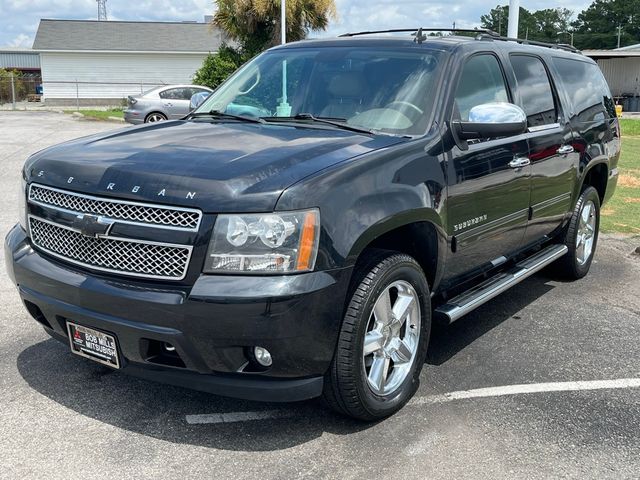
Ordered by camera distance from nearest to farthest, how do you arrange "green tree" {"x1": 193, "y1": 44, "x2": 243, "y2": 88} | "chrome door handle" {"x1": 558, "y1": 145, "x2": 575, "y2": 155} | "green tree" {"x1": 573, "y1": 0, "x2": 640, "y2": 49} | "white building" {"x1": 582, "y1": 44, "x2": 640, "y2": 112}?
"chrome door handle" {"x1": 558, "y1": 145, "x2": 575, "y2": 155} < "green tree" {"x1": 193, "y1": 44, "x2": 243, "y2": 88} < "white building" {"x1": 582, "y1": 44, "x2": 640, "y2": 112} < "green tree" {"x1": 573, "y1": 0, "x2": 640, "y2": 49}

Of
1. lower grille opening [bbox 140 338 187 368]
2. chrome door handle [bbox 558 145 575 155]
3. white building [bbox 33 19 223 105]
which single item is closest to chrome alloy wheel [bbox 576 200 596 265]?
chrome door handle [bbox 558 145 575 155]

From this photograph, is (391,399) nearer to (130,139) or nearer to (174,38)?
(130,139)

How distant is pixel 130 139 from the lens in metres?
3.89

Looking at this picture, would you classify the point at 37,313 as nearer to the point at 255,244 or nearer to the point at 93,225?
the point at 93,225

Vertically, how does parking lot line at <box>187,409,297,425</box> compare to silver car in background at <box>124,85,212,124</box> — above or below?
below

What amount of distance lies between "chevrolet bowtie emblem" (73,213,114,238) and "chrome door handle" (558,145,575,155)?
12.1 ft

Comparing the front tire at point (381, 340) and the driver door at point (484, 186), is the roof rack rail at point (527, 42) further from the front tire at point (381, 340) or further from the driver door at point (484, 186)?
the front tire at point (381, 340)

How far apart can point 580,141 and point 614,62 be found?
47.1 metres

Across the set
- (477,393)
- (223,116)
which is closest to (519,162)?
(477,393)

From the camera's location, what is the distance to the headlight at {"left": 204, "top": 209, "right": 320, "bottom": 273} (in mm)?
3029

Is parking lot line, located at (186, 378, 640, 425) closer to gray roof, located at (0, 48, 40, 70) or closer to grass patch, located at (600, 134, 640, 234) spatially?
grass patch, located at (600, 134, 640, 234)

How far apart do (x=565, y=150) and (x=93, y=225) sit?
3.87 meters

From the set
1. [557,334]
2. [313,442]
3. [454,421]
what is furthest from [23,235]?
[557,334]

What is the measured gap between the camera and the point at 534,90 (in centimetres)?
534
